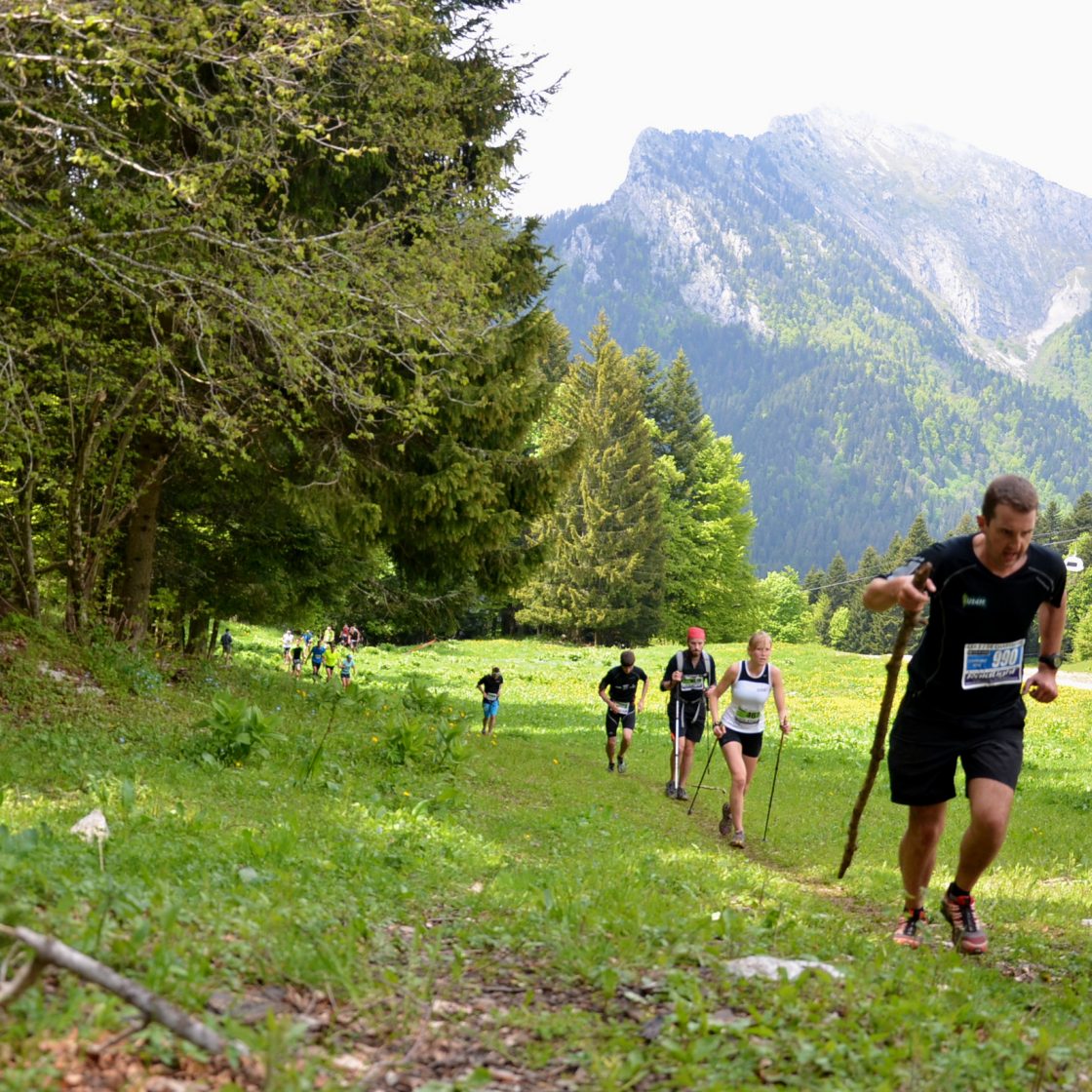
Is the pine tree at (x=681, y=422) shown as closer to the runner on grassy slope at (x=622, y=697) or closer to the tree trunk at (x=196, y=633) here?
the tree trunk at (x=196, y=633)

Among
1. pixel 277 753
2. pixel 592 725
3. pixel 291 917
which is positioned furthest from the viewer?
pixel 592 725

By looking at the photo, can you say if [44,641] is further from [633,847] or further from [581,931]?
[581,931]

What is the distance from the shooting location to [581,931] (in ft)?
16.6

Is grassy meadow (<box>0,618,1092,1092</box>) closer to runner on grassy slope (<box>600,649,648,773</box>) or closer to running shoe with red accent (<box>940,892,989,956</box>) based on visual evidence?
running shoe with red accent (<box>940,892,989,956</box>)

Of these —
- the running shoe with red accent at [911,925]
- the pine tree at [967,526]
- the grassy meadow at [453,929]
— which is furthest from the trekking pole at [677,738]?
the running shoe with red accent at [911,925]

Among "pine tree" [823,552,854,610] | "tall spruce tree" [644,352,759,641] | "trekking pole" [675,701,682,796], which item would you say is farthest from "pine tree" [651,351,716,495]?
"pine tree" [823,552,854,610]

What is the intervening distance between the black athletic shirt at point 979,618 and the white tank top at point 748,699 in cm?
471

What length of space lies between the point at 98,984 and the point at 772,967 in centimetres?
271

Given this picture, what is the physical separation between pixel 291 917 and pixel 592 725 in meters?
19.2

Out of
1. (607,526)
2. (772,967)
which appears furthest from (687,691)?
(607,526)

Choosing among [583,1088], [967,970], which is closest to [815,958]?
[967,970]

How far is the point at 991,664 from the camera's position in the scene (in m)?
5.76

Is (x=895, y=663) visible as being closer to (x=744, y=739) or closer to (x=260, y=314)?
(x=744, y=739)

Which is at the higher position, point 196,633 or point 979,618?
point 979,618
